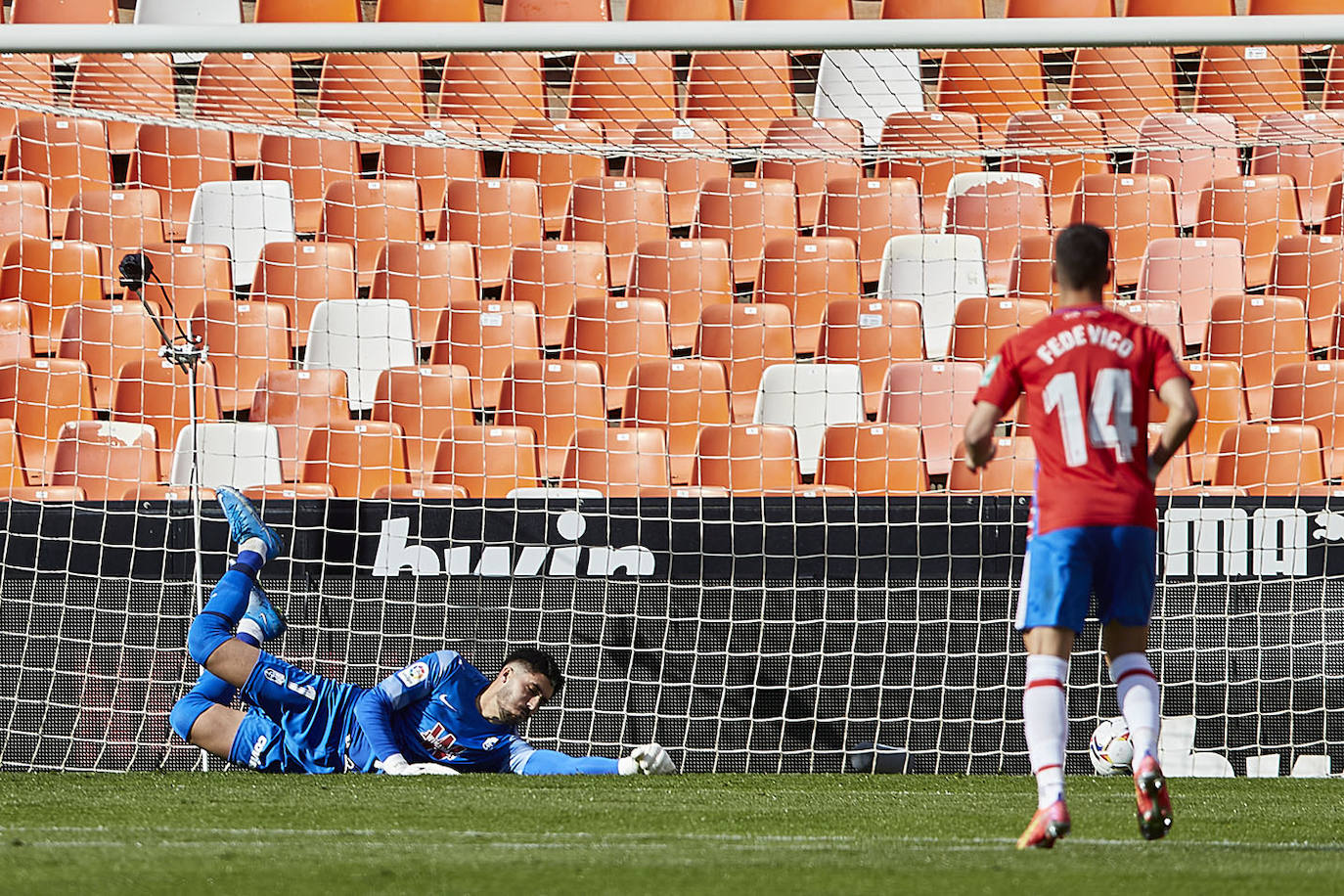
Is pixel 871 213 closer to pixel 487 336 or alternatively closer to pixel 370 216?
pixel 487 336

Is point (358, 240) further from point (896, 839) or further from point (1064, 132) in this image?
point (896, 839)

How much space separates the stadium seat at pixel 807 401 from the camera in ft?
26.4

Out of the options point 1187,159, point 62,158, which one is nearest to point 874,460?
point 1187,159

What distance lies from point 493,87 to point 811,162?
2032mm

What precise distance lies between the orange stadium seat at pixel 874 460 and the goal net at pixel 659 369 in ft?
0.07

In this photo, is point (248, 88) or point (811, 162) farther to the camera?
point (248, 88)

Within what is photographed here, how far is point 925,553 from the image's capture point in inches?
253

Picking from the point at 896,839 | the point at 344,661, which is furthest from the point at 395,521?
the point at 896,839

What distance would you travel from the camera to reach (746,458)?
752cm

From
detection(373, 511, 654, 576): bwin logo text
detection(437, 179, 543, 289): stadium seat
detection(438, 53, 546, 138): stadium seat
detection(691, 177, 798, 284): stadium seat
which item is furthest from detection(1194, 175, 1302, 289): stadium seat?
detection(373, 511, 654, 576): bwin logo text

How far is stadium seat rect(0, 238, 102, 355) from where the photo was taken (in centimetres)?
876

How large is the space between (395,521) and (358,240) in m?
3.14

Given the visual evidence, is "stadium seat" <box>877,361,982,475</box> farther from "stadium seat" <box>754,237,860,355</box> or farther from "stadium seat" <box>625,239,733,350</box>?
"stadium seat" <box>625,239,733,350</box>

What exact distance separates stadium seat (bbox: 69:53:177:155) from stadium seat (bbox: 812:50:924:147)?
12.5 ft
